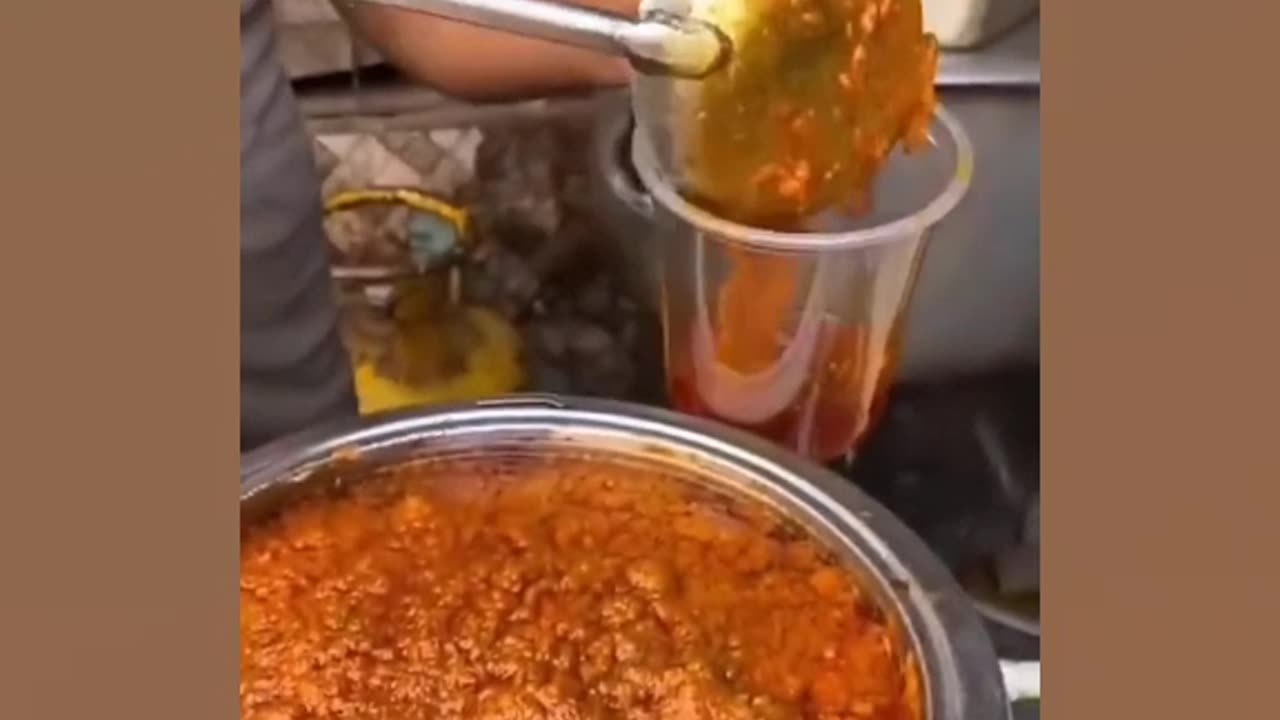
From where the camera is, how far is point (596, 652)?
627 millimetres

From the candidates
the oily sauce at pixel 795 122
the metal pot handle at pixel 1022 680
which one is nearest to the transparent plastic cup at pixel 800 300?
the oily sauce at pixel 795 122

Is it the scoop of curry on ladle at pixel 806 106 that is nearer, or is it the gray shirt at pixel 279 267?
Result: the scoop of curry on ladle at pixel 806 106

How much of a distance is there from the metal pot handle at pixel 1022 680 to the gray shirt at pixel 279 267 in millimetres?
290

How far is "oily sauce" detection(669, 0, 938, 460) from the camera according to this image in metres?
0.60

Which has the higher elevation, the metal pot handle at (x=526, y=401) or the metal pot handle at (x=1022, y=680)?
the metal pot handle at (x=526, y=401)

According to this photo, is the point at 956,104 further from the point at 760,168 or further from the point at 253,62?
the point at 253,62

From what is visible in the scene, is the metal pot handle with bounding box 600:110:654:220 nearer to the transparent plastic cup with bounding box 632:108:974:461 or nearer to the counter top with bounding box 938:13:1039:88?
the transparent plastic cup with bounding box 632:108:974:461

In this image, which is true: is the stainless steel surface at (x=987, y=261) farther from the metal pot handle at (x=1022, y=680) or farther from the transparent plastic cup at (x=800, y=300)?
the metal pot handle at (x=1022, y=680)

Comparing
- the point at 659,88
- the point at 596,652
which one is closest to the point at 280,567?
the point at 596,652

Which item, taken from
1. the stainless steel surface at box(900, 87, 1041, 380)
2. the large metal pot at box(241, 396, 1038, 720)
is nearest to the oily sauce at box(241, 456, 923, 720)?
the large metal pot at box(241, 396, 1038, 720)

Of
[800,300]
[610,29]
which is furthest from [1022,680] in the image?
A: [610,29]

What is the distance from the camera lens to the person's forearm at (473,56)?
26.8 inches

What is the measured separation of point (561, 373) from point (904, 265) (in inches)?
5.8

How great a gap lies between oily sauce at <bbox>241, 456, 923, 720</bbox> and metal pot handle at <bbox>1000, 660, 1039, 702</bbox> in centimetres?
5
